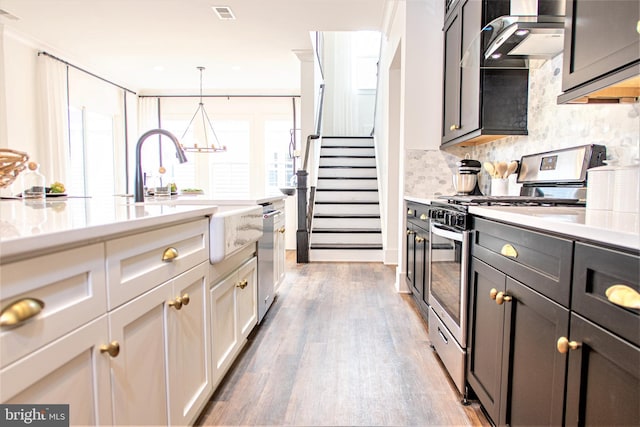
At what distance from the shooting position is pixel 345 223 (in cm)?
543

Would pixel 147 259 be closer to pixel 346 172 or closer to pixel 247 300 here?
pixel 247 300

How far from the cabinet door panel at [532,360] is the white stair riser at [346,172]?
196 inches

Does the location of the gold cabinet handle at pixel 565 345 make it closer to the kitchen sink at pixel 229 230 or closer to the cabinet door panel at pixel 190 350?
the cabinet door panel at pixel 190 350

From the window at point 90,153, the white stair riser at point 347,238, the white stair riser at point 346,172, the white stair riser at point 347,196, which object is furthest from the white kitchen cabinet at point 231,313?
the window at point 90,153

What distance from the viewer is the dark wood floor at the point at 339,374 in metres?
1.62

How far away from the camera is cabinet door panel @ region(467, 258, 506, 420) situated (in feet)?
4.49

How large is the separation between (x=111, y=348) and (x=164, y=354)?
32 centimetres

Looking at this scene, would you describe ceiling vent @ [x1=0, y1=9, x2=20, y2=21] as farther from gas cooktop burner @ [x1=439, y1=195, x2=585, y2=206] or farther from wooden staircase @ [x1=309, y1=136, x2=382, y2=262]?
gas cooktop burner @ [x1=439, y1=195, x2=585, y2=206]

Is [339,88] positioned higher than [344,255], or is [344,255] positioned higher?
[339,88]

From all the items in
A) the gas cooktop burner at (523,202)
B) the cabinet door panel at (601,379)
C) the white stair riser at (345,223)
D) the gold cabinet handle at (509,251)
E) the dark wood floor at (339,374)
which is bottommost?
the dark wood floor at (339,374)

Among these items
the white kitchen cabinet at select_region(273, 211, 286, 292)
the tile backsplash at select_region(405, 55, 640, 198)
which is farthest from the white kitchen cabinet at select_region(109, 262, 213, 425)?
the tile backsplash at select_region(405, 55, 640, 198)

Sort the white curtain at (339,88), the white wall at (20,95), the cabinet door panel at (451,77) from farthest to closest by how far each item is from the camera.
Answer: the white curtain at (339,88)
the white wall at (20,95)
the cabinet door panel at (451,77)

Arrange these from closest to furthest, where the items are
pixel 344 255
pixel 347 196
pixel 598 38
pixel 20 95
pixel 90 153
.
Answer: pixel 598 38 < pixel 20 95 < pixel 344 255 < pixel 347 196 < pixel 90 153

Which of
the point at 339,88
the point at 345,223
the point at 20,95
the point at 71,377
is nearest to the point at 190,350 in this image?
the point at 71,377
